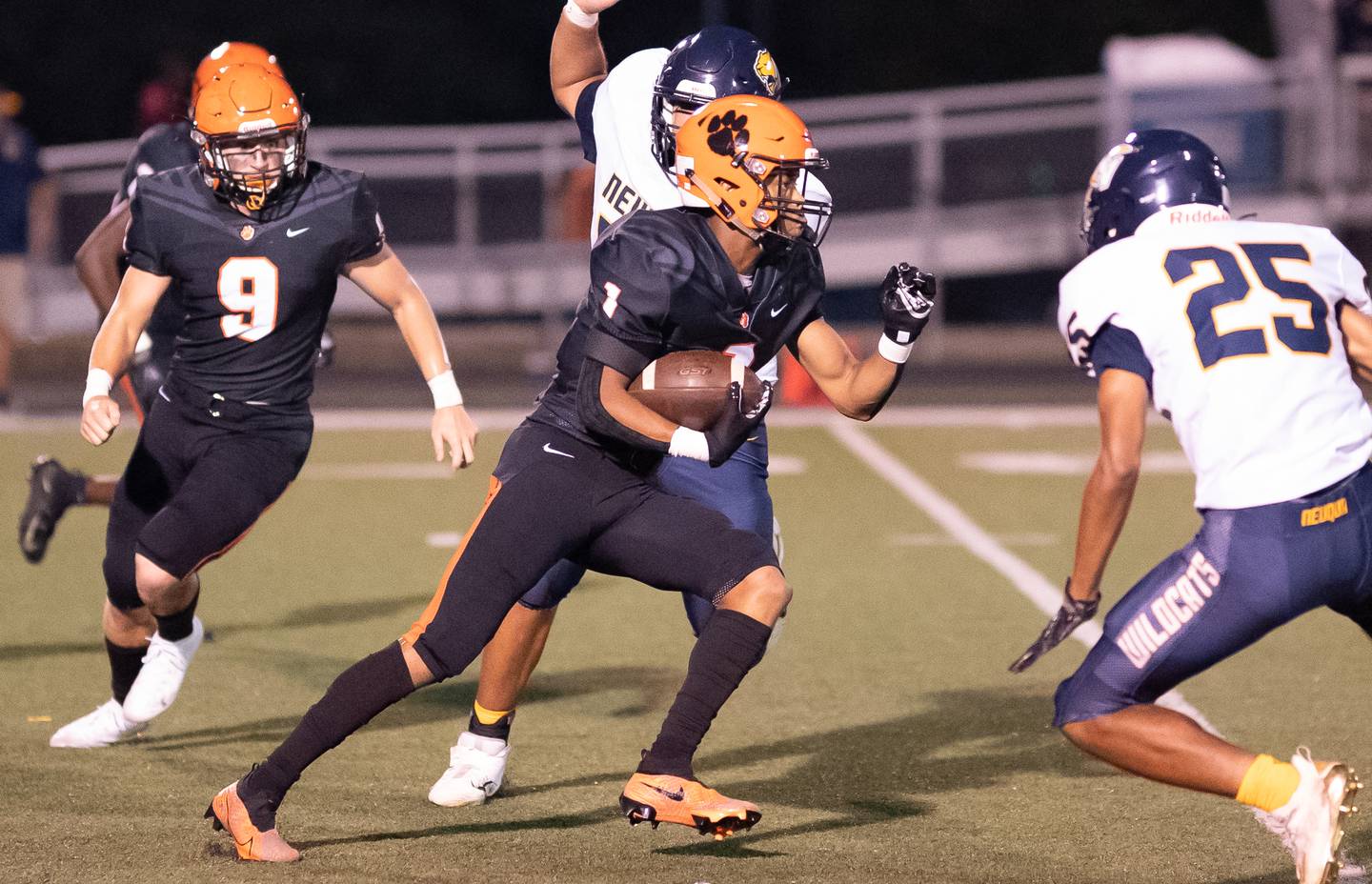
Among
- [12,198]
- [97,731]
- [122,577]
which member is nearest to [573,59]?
[122,577]

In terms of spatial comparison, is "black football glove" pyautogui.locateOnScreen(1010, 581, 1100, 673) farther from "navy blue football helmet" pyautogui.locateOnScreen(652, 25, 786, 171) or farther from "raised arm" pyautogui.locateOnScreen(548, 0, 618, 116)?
"raised arm" pyautogui.locateOnScreen(548, 0, 618, 116)

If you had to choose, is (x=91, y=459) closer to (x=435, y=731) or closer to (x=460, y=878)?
(x=435, y=731)

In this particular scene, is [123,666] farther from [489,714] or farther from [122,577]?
[489,714]

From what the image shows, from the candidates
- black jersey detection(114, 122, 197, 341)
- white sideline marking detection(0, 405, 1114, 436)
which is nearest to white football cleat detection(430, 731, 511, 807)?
black jersey detection(114, 122, 197, 341)

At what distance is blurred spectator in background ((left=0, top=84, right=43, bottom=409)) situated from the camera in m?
12.5

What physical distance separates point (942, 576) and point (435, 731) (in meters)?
2.92

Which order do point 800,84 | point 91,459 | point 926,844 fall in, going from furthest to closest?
1. point 800,84
2. point 91,459
3. point 926,844

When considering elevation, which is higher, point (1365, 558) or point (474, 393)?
point (1365, 558)

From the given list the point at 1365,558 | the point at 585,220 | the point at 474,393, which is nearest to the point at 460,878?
the point at 1365,558

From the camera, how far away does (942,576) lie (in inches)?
320

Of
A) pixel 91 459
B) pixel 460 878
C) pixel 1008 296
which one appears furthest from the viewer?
pixel 1008 296

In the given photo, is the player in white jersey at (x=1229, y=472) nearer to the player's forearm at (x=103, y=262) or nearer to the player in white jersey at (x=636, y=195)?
the player in white jersey at (x=636, y=195)

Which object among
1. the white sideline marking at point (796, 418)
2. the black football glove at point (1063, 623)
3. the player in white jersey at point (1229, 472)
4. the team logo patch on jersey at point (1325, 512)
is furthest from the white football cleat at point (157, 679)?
the white sideline marking at point (796, 418)

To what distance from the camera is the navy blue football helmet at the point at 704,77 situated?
5246 mm
